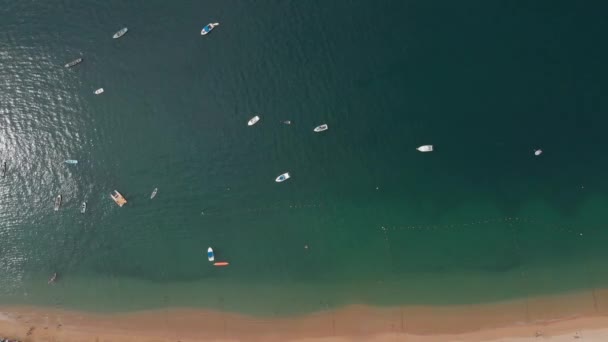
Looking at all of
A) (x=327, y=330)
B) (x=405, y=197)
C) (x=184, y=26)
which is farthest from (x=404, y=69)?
(x=327, y=330)

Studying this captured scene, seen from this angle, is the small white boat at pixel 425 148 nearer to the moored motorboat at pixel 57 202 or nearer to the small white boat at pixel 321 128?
the small white boat at pixel 321 128

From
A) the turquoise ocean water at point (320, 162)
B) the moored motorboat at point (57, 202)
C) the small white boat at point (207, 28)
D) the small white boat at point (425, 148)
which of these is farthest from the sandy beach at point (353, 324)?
the small white boat at point (207, 28)

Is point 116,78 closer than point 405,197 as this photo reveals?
No

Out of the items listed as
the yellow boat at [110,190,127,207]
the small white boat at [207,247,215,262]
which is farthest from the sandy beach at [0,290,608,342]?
the yellow boat at [110,190,127,207]

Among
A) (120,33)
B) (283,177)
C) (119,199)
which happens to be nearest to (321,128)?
(283,177)

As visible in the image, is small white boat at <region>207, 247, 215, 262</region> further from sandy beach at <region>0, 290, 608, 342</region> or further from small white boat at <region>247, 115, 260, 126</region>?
small white boat at <region>247, 115, 260, 126</region>

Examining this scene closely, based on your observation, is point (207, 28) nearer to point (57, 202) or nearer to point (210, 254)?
point (210, 254)

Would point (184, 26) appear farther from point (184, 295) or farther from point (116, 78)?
point (184, 295)
